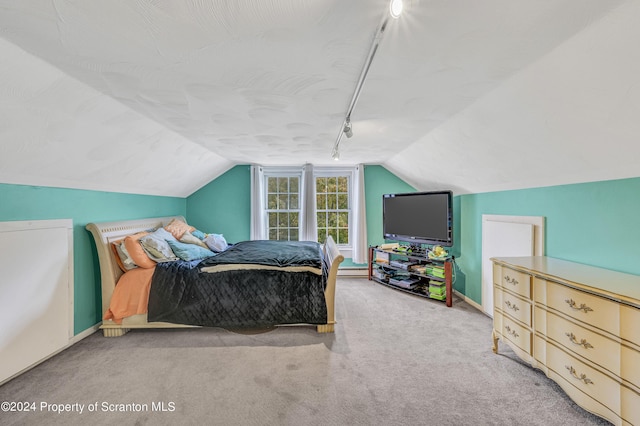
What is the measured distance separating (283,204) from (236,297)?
2.76 meters

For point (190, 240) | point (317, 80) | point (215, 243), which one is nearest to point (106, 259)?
point (190, 240)

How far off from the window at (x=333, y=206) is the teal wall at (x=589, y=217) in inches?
108

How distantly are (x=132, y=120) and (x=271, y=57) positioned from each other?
168 cm

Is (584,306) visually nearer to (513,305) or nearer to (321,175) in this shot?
(513,305)

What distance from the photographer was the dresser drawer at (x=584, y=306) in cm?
145

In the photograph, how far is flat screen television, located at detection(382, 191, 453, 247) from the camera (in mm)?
3777

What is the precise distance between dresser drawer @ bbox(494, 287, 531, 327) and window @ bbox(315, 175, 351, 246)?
10.3 ft

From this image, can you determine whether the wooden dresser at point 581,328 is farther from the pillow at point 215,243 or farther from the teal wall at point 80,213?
the teal wall at point 80,213

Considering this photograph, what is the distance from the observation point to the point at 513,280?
7.07 feet

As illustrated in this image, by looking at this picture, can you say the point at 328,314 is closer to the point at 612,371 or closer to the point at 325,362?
the point at 325,362

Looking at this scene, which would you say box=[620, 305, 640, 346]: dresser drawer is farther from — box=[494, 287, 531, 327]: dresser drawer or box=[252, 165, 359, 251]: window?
box=[252, 165, 359, 251]: window

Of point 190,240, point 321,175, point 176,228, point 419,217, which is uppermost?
point 321,175

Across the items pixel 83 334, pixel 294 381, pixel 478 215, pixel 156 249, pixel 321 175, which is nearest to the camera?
pixel 294 381

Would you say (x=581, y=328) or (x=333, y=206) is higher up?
(x=333, y=206)
